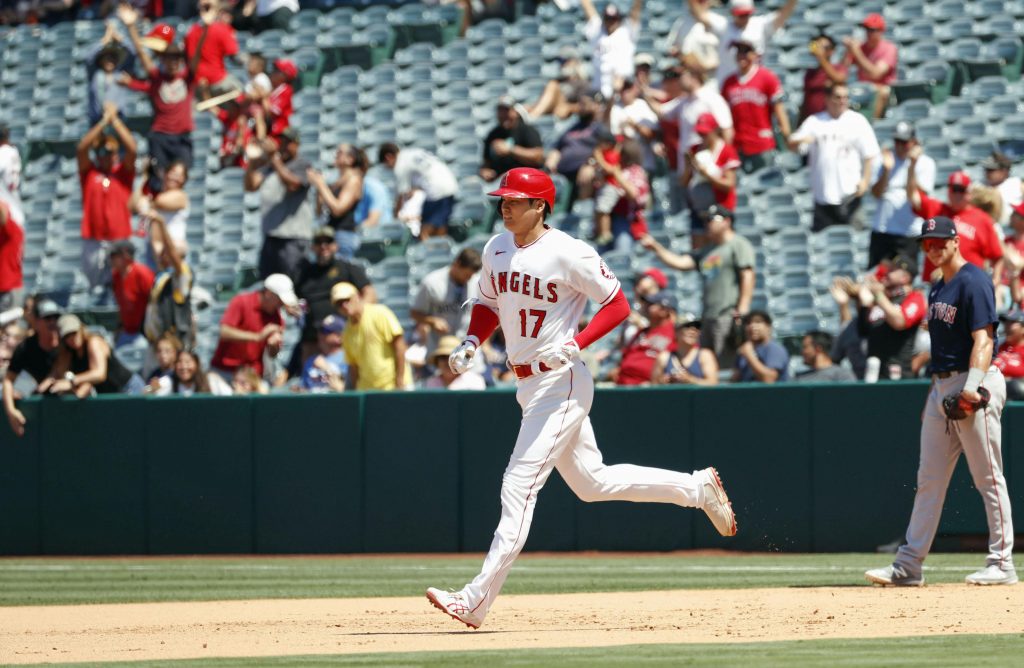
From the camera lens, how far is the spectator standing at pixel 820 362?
12266 millimetres

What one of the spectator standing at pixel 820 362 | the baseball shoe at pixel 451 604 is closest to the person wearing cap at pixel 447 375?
the spectator standing at pixel 820 362

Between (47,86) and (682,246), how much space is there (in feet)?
33.5

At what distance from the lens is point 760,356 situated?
12.6 metres

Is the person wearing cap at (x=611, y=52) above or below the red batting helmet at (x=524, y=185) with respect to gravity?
above

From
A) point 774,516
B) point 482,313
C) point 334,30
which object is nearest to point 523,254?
point 482,313

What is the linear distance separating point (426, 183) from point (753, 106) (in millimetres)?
3239

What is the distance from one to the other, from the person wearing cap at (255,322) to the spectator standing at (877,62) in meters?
6.20

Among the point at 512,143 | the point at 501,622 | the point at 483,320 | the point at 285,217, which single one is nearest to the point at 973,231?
the point at 512,143

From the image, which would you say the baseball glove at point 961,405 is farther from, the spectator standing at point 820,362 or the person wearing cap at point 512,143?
the person wearing cap at point 512,143

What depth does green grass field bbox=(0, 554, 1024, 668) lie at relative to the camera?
660 cm

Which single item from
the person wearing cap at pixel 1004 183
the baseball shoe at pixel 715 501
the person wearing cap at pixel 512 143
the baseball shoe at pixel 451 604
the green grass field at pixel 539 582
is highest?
the person wearing cap at pixel 512 143

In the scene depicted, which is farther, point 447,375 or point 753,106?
point 753,106

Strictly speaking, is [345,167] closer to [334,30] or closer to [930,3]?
[334,30]

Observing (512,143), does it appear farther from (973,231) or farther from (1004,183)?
(973,231)
